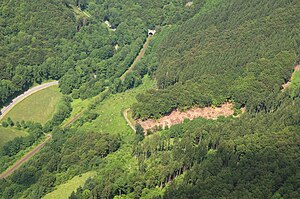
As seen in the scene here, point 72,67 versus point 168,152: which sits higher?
point 72,67

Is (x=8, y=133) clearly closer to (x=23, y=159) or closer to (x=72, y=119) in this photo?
(x=23, y=159)

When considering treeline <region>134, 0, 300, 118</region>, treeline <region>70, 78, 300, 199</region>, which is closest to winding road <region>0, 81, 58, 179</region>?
treeline <region>134, 0, 300, 118</region>

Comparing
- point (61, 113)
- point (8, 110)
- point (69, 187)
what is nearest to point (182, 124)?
point (69, 187)

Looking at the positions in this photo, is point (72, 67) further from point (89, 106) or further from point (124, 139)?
point (124, 139)

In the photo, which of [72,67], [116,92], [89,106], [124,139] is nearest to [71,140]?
[124,139]

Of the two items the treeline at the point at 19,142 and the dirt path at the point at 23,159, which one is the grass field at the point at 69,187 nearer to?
the dirt path at the point at 23,159

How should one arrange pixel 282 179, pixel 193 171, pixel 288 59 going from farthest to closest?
pixel 288 59, pixel 193 171, pixel 282 179

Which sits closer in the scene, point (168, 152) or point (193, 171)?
point (193, 171)
